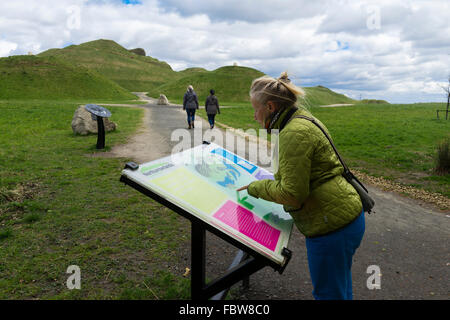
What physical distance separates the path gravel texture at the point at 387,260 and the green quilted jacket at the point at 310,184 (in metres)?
1.78

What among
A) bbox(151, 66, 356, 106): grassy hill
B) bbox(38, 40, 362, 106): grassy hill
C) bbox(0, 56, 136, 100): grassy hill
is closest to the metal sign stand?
bbox(38, 40, 362, 106): grassy hill

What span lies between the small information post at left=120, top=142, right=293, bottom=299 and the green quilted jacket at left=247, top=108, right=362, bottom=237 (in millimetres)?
251

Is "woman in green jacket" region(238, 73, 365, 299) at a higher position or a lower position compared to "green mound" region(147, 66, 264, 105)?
lower

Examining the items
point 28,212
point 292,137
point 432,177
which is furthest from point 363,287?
point 432,177

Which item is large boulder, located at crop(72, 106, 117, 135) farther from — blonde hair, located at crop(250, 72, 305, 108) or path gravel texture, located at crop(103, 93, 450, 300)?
blonde hair, located at crop(250, 72, 305, 108)

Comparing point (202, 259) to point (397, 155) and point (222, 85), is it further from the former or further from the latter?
point (222, 85)

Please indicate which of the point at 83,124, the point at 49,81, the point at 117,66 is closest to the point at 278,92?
the point at 83,124

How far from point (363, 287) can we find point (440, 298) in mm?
827

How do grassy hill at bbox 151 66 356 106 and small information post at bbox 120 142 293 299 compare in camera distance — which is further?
grassy hill at bbox 151 66 356 106

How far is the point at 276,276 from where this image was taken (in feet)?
12.6

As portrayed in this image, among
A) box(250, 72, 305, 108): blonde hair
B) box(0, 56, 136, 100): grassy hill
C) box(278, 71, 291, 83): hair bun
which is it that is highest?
box(0, 56, 136, 100): grassy hill

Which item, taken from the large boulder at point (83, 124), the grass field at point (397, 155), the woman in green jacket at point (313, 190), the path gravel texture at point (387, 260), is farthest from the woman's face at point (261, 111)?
the large boulder at point (83, 124)

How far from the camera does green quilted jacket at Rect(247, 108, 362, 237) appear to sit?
5.99ft

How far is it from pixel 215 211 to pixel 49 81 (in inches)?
2427
